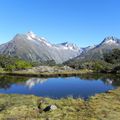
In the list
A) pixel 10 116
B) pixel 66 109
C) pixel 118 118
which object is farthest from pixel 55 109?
pixel 118 118

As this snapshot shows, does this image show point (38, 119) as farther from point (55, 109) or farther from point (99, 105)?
point (99, 105)

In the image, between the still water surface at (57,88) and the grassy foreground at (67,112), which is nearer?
the grassy foreground at (67,112)

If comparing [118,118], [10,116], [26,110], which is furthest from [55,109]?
[118,118]

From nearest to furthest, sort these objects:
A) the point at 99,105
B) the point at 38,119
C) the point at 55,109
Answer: the point at 38,119
the point at 55,109
the point at 99,105

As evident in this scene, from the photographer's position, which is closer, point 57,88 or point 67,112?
point 67,112

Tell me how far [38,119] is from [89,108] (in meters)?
13.1

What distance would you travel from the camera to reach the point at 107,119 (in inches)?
1619

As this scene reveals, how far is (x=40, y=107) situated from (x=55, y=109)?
406 cm

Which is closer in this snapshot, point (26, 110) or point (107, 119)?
point (107, 119)

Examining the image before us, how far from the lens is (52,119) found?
4116 cm

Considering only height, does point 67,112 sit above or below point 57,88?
above

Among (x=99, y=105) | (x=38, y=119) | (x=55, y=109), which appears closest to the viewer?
(x=38, y=119)

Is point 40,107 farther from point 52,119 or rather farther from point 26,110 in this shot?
point 52,119

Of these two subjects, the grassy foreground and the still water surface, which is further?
the still water surface
